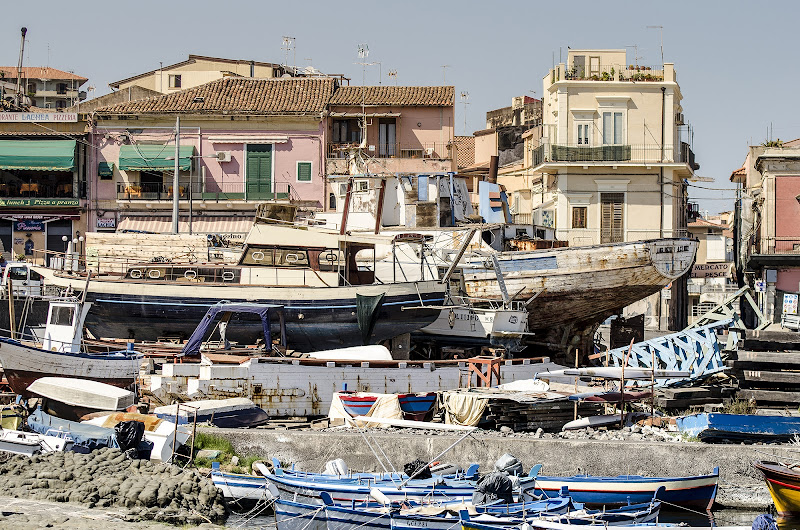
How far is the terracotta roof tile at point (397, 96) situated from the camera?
41125 millimetres

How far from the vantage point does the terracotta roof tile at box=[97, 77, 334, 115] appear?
40.2 m

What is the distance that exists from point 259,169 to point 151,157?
4.06 meters

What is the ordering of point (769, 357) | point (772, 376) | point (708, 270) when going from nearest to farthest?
point (772, 376) → point (769, 357) → point (708, 270)

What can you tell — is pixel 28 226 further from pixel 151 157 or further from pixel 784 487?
pixel 784 487

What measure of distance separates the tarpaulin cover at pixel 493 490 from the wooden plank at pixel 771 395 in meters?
9.25

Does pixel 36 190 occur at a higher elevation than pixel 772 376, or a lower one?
higher

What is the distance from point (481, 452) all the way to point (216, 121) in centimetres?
2516

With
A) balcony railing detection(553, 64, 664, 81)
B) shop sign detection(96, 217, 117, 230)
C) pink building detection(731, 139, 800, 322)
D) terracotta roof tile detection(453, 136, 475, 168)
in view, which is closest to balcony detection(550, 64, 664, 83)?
balcony railing detection(553, 64, 664, 81)

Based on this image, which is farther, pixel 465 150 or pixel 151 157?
pixel 465 150

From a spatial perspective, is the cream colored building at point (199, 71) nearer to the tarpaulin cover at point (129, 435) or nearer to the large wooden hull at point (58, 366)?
the large wooden hull at point (58, 366)

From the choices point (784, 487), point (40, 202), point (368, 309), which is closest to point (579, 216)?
point (368, 309)

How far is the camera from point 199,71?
47781mm

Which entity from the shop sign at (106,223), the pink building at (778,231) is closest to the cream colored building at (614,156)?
the pink building at (778,231)

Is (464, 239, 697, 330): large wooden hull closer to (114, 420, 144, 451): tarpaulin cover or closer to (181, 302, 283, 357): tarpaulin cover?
(181, 302, 283, 357): tarpaulin cover
